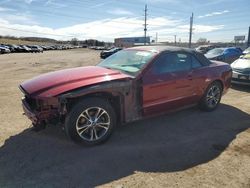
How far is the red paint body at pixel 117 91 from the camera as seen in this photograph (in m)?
3.70

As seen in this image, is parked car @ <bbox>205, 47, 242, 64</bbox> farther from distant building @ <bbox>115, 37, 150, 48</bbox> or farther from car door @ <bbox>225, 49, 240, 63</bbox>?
distant building @ <bbox>115, 37, 150, 48</bbox>

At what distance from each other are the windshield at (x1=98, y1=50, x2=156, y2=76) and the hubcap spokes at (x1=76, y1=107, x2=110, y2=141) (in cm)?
94

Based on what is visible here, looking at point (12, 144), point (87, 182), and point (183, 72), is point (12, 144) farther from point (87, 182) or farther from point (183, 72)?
point (183, 72)

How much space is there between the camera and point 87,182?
3.02 metres

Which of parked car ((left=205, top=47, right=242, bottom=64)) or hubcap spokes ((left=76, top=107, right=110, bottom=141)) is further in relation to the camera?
parked car ((left=205, top=47, right=242, bottom=64))

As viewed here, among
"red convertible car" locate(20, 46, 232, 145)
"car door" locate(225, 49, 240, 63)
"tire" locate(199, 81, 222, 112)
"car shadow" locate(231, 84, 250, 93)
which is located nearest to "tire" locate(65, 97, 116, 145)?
"red convertible car" locate(20, 46, 232, 145)

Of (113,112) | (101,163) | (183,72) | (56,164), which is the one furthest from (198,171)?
(183,72)

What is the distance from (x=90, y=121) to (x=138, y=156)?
2.99 ft

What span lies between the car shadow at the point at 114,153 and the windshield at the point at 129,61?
3.66 ft

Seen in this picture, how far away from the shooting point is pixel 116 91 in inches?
158

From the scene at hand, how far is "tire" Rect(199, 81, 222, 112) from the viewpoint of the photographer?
222 inches

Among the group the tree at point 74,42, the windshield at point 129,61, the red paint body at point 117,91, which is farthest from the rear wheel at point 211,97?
the tree at point 74,42

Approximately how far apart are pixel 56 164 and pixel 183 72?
3.01 m

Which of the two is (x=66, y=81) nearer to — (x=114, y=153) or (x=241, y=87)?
(x=114, y=153)
